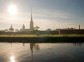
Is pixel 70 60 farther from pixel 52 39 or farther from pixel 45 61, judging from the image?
pixel 52 39

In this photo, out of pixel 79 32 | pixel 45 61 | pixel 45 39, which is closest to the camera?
pixel 45 61

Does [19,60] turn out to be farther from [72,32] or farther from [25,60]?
[72,32]

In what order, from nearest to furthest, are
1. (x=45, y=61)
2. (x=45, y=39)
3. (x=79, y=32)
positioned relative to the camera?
(x=45, y=61)
(x=45, y=39)
(x=79, y=32)

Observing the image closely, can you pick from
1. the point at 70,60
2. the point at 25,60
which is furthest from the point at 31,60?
the point at 70,60

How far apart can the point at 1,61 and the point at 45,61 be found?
3.96 metres

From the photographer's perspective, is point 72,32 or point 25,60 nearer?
point 25,60

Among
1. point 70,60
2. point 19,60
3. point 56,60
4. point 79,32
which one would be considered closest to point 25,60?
point 19,60

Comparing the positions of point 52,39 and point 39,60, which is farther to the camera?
point 52,39

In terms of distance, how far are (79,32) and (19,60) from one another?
4135cm

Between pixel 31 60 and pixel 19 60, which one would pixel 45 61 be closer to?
pixel 31 60

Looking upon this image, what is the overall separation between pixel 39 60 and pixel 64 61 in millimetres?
2254

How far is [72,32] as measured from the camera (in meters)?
54.0

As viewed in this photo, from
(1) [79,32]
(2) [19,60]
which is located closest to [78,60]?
(2) [19,60]

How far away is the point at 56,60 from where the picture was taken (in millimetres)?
14359
